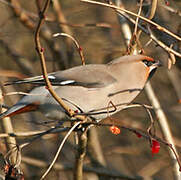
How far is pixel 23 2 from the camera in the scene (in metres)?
7.53

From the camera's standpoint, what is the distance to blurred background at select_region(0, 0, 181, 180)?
5.79 meters

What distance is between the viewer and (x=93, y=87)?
4199 millimetres

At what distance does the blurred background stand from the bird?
0.86 metres

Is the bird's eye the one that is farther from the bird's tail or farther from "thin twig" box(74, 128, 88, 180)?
"thin twig" box(74, 128, 88, 180)

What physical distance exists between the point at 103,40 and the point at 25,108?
3151 millimetres

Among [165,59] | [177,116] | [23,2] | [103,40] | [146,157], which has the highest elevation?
[23,2]

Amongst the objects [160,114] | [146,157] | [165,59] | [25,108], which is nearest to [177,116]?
[146,157]

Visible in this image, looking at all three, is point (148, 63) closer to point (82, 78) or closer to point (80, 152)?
point (82, 78)

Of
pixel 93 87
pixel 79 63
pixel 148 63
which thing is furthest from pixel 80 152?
pixel 79 63

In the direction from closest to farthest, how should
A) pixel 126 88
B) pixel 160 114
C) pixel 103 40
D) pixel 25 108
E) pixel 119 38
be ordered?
pixel 25 108 → pixel 126 88 → pixel 160 114 → pixel 103 40 → pixel 119 38

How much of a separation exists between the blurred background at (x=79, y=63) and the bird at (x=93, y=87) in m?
0.86

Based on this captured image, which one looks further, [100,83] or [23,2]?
[23,2]

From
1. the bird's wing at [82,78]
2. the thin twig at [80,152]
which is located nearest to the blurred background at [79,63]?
the bird's wing at [82,78]

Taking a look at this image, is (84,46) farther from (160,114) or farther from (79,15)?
(160,114)
